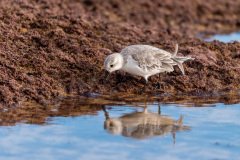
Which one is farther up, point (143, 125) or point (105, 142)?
point (143, 125)

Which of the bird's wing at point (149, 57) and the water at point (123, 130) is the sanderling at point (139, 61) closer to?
the bird's wing at point (149, 57)

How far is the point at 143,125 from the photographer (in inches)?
320

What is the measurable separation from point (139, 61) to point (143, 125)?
2470mm

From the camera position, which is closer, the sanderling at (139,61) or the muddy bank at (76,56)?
the sanderling at (139,61)

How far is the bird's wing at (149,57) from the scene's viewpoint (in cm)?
1019

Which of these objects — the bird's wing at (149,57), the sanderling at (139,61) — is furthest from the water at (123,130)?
the bird's wing at (149,57)

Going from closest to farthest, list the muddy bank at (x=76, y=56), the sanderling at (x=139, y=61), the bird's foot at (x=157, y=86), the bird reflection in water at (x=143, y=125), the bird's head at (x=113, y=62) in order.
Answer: the bird reflection in water at (x=143, y=125)
the bird's head at (x=113, y=62)
the sanderling at (x=139, y=61)
the muddy bank at (x=76, y=56)
the bird's foot at (x=157, y=86)

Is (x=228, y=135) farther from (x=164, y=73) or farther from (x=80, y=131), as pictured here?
(x=164, y=73)

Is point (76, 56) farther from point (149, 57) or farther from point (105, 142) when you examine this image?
point (105, 142)

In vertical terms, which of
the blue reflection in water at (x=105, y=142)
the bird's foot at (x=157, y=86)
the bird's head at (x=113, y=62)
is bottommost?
the blue reflection in water at (x=105, y=142)

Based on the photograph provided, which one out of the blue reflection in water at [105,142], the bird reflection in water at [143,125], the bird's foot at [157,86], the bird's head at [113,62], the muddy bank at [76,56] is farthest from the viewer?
the bird's foot at [157,86]

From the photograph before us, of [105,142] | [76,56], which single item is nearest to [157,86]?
[76,56]

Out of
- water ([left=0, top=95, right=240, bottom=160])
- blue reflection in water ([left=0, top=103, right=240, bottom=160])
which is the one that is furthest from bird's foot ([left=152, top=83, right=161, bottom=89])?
blue reflection in water ([left=0, top=103, right=240, bottom=160])

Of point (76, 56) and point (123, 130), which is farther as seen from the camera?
point (76, 56)
